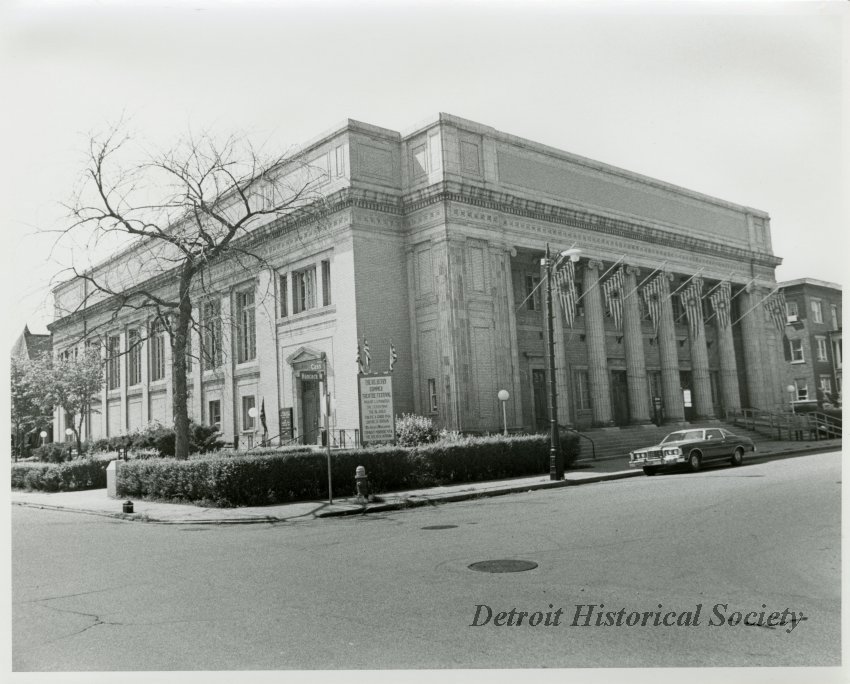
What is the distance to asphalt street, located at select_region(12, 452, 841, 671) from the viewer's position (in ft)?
22.2

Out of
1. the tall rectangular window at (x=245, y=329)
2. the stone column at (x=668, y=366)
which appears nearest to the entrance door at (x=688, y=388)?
the stone column at (x=668, y=366)

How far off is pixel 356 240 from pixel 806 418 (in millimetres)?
24129

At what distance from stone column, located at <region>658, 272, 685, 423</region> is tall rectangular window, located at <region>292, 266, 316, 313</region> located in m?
17.8

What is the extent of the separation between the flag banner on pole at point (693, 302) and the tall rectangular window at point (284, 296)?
19146 millimetres

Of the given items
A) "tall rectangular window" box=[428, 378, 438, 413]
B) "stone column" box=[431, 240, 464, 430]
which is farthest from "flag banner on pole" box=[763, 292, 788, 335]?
"tall rectangular window" box=[428, 378, 438, 413]

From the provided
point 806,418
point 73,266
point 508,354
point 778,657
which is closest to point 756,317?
point 806,418

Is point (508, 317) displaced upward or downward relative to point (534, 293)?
downward

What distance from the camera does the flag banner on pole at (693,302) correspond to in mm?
37438

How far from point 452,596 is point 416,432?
18876 mm

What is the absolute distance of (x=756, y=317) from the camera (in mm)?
43562

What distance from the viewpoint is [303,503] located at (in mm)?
A: 18453
